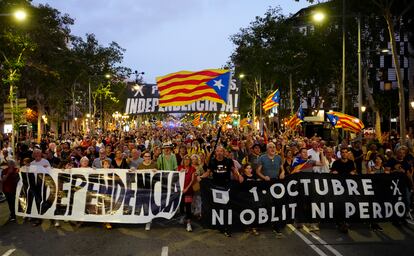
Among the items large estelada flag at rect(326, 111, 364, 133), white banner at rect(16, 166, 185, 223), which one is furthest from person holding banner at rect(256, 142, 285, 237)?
large estelada flag at rect(326, 111, 364, 133)

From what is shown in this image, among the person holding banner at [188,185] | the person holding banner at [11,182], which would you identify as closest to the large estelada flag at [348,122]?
the person holding banner at [188,185]

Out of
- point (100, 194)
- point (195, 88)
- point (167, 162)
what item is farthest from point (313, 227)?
point (195, 88)

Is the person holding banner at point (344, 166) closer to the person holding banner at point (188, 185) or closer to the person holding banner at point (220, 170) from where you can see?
the person holding banner at point (220, 170)

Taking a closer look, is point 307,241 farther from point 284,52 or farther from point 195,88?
point 284,52

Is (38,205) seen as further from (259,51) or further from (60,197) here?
(259,51)

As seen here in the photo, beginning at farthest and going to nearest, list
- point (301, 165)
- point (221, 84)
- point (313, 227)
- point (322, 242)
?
Answer: point (221, 84), point (301, 165), point (313, 227), point (322, 242)

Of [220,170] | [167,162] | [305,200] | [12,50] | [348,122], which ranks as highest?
[12,50]

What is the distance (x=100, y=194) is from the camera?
9734 millimetres

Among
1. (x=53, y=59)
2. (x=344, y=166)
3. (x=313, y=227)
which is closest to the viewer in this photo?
(x=313, y=227)

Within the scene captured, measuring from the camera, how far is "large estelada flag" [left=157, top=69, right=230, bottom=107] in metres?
12.5

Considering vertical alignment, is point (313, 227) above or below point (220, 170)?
below

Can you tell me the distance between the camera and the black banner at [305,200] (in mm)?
9016

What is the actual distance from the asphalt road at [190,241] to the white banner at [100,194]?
0.29 m

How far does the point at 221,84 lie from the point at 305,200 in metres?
4.50
